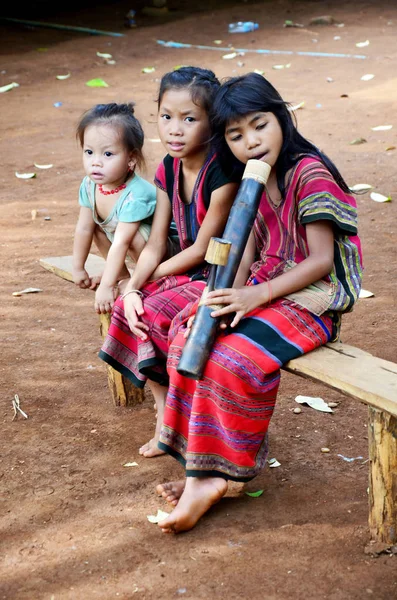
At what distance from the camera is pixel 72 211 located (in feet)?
19.0

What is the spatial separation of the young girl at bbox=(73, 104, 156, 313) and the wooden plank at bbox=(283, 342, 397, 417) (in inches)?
35.7

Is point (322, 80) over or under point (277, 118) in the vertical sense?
under

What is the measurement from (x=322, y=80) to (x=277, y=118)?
265 inches

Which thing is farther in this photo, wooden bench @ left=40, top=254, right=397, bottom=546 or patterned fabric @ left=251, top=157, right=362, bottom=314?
patterned fabric @ left=251, top=157, right=362, bottom=314

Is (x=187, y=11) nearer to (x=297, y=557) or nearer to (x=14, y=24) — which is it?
(x=14, y=24)

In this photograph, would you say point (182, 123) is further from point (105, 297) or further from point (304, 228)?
point (105, 297)

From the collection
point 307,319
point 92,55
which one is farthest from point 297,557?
point 92,55

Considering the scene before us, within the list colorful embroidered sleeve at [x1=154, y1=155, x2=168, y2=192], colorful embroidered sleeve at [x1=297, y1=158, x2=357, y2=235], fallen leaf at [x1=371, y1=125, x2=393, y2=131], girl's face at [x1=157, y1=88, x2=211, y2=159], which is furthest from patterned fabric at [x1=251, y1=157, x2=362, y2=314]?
fallen leaf at [x1=371, y1=125, x2=393, y2=131]

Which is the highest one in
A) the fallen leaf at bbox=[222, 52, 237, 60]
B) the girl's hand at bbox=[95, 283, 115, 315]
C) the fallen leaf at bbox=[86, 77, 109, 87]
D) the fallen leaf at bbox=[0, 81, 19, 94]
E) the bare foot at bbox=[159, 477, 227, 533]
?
the girl's hand at bbox=[95, 283, 115, 315]

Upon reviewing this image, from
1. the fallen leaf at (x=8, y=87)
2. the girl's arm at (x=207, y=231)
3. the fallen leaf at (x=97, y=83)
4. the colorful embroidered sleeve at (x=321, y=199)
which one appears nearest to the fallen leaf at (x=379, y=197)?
the girl's arm at (x=207, y=231)

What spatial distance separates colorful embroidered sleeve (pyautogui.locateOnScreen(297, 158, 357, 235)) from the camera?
2.53 metres

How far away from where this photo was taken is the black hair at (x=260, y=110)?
8.43 feet

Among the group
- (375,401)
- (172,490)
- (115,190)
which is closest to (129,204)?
(115,190)

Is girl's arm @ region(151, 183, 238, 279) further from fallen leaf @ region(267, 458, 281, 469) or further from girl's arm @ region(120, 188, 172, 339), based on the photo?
fallen leaf @ region(267, 458, 281, 469)
